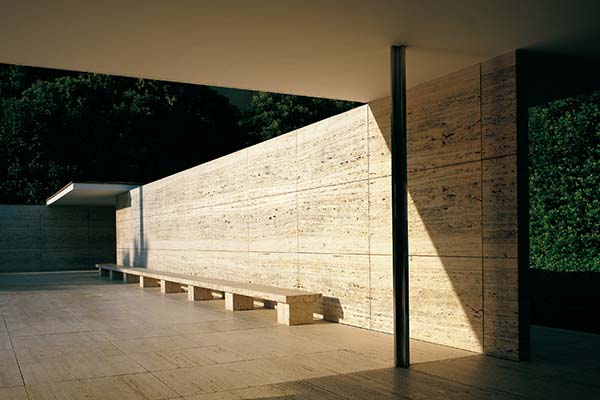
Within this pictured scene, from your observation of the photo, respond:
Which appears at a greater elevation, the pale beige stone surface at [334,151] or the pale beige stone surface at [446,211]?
the pale beige stone surface at [334,151]

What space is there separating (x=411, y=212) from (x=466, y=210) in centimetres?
87

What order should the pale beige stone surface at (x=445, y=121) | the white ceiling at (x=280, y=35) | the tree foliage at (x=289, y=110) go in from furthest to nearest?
the tree foliage at (x=289, y=110)
the pale beige stone surface at (x=445, y=121)
the white ceiling at (x=280, y=35)

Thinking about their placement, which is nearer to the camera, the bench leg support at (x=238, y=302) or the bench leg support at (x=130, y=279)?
the bench leg support at (x=238, y=302)

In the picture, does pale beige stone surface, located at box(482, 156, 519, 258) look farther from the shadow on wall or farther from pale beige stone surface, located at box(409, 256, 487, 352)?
the shadow on wall

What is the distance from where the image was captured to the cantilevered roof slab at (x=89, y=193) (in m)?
19.6

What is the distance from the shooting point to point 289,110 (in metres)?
33.6

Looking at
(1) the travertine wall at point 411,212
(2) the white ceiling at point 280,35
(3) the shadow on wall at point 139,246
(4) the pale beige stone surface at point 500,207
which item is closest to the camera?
(2) the white ceiling at point 280,35

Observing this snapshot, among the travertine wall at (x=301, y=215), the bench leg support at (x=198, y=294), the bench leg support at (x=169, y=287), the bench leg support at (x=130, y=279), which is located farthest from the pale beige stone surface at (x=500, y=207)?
the bench leg support at (x=130, y=279)

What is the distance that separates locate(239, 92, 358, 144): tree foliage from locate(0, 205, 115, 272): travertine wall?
420 inches

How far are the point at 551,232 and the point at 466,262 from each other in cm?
856

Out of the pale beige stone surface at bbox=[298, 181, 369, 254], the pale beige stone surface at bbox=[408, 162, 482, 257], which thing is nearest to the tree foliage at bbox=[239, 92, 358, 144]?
the pale beige stone surface at bbox=[298, 181, 369, 254]

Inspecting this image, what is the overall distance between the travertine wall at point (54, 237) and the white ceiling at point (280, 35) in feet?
65.5

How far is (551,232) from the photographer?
47.1 feet

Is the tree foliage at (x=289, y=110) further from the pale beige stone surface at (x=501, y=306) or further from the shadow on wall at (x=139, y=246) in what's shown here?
the pale beige stone surface at (x=501, y=306)
